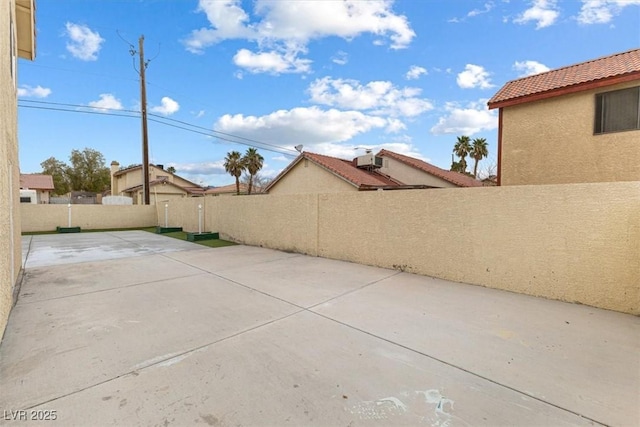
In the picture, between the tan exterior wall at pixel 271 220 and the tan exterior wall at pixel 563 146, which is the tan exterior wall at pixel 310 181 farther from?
the tan exterior wall at pixel 563 146

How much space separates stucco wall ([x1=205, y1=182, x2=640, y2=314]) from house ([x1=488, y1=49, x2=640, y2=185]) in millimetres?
3715

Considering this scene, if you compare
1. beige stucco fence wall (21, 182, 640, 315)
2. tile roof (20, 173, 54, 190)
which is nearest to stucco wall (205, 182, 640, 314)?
beige stucco fence wall (21, 182, 640, 315)

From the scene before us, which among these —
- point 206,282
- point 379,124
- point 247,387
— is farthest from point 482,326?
point 379,124

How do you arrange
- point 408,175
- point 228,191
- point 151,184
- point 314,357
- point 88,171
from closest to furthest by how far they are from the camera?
point 314,357, point 408,175, point 151,184, point 228,191, point 88,171

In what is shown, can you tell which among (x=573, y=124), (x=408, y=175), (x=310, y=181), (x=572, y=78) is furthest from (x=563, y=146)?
(x=408, y=175)

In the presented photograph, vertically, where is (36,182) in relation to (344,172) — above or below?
above

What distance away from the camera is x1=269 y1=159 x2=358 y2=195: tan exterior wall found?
1546cm

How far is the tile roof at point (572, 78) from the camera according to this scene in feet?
21.9

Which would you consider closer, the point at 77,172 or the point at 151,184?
the point at 151,184

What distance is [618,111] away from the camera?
6.65 meters

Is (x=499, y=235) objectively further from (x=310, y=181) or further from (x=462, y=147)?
(x=462, y=147)

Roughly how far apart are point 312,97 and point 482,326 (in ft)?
61.8

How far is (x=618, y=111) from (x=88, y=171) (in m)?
54.8

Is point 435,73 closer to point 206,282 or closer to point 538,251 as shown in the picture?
point 538,251
